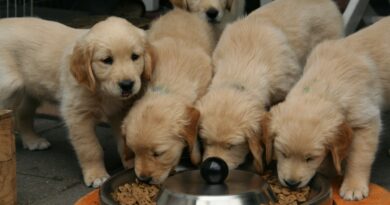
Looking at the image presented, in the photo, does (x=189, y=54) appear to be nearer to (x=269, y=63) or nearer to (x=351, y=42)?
(x=269, y=63)

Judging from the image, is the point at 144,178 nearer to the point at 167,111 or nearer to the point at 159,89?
the point at 167,111

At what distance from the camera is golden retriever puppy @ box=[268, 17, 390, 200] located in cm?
378

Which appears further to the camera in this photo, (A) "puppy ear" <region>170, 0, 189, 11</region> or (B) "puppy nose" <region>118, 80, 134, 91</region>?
(A) "puppy ear" <region>170, 0, 189, 11</region>

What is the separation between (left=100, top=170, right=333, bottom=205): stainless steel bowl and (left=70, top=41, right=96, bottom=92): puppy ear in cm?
57

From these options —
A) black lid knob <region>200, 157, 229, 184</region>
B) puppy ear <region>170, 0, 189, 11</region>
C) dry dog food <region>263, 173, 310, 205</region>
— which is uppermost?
puppy ear <region>170, 0, 189, 11</region>

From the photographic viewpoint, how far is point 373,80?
4254 millimetres

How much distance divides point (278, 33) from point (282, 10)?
0.46 m

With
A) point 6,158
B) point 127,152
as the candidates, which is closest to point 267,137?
point 127,152

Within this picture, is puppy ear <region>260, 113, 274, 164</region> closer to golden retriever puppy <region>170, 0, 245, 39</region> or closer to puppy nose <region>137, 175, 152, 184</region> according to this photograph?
puppy nose <region>137, 175, 152, 184</region>

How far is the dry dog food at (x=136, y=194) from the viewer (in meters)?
3.78

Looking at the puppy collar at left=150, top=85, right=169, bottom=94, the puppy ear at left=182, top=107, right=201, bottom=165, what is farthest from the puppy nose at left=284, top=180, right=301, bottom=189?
the puppy collar at left=150, top=85, right=169, bottom=94

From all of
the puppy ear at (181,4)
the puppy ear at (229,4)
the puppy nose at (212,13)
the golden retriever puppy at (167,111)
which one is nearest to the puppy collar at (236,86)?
the golden retriever puppy at (167,111)

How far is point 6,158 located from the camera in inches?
151

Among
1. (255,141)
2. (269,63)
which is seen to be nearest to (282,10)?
(269,63)
